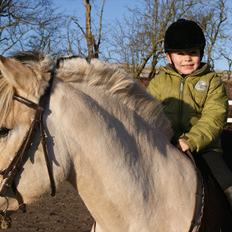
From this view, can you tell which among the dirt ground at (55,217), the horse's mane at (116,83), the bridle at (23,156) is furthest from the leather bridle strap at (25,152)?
the dirt ground at (55,217)

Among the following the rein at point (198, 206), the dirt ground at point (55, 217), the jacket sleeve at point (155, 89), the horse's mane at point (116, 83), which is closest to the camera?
the horse's mane at point (116, 83)

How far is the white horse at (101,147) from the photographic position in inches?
85.4

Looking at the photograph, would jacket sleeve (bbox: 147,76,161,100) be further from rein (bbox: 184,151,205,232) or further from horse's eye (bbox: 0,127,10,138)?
horse's eye (bbox: 0,127,10,138)

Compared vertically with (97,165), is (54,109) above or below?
above

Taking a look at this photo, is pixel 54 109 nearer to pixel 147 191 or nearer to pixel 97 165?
pixel 97 165

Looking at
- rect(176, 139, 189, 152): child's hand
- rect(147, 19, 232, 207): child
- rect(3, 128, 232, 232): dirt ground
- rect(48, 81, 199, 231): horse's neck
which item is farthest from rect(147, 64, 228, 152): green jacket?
rect(3, 128, 232, 232): dirt ground

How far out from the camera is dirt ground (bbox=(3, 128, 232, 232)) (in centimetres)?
619

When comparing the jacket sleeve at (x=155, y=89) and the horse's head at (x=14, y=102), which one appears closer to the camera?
the horse's head at (x=14, y=102)

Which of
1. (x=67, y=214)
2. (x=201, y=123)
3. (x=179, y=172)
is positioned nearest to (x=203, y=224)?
(x=179, y=172)

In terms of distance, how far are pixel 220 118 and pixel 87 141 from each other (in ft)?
3.21

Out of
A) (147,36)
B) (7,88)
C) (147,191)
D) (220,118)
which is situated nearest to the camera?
(7,88)

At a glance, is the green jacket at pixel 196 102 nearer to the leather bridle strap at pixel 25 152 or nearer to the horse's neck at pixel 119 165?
the horse's neck at pixel 119 165

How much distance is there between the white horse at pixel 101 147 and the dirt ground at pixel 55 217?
3656mm

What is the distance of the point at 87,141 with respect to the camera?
231 centimetres
